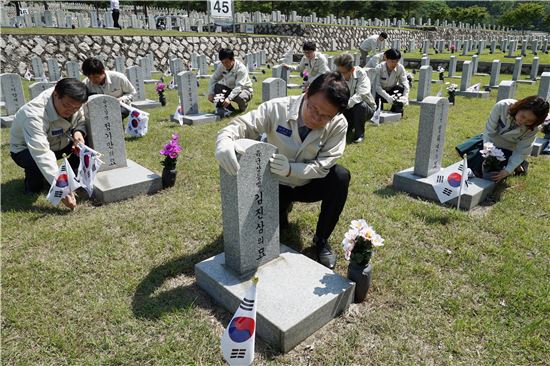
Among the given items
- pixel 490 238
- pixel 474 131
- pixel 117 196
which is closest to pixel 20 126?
pixel 117 196

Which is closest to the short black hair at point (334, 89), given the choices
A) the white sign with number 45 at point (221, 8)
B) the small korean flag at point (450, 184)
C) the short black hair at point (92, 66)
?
the small korean flag at point (450, 184)

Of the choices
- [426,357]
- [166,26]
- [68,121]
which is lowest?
[426,357]

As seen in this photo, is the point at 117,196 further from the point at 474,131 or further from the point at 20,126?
the point at 474,131

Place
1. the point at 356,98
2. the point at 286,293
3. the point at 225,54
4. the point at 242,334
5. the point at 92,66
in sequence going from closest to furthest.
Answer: the point at 242,334 → the point at 286,293 → the point at 92,66 → the point at 356,98 → the point at 225,54

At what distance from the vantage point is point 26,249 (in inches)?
125

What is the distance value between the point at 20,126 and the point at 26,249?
1388 millimetres

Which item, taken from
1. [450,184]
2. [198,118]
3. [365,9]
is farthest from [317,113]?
[365,9]

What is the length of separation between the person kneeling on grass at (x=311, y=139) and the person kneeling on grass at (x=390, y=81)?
5217 mm

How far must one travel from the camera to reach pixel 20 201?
13.2 ft

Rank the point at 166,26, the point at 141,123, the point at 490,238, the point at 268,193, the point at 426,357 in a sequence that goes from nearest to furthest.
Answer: the point at 426,357 < the point at 268,193 < the point at 490,238 < the point at 141,123 < the point at 166,26

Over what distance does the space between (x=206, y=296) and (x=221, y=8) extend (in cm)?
1962

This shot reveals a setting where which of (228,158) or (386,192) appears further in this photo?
(386,192)

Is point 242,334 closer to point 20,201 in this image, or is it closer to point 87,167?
point 87,167

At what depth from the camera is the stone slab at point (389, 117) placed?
24.6 feet
